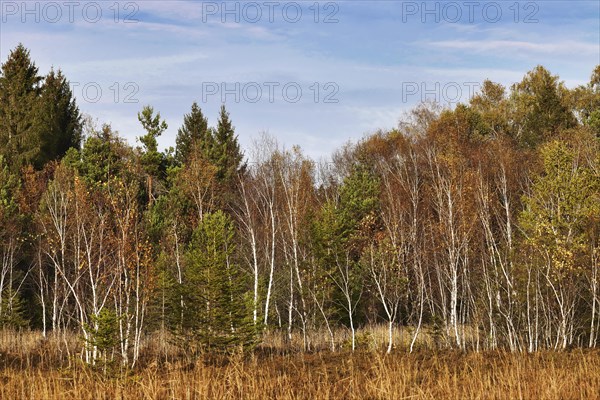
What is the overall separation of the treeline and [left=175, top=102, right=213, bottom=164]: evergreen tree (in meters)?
0.13

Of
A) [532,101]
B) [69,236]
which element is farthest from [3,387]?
[532,101]

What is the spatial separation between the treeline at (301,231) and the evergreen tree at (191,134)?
13 centimetres

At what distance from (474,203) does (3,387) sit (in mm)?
24164

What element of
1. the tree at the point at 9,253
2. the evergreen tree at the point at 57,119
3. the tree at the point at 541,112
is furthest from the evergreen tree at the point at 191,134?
the tree at the point at 541,112

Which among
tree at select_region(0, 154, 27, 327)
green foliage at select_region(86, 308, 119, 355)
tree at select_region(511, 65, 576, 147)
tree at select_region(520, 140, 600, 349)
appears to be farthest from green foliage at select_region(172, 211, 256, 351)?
tree at select_region(511, 65, 576, 147)

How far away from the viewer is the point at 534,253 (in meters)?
22.4

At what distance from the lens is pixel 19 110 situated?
44625 mm

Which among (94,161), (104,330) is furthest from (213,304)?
(94,161)

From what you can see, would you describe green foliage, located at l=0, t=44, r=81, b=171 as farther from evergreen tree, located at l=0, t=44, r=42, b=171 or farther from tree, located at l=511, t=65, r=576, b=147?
tree, located at l=511, t=65, r=576, b=147

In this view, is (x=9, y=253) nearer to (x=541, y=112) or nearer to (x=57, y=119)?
(x=57, y=119)

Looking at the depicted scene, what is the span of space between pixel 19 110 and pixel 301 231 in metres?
24.9

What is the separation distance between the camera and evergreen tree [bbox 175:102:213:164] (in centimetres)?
4784

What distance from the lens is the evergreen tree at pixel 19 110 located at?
41.8 m

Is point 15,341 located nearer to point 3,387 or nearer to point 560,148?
point 3,387
